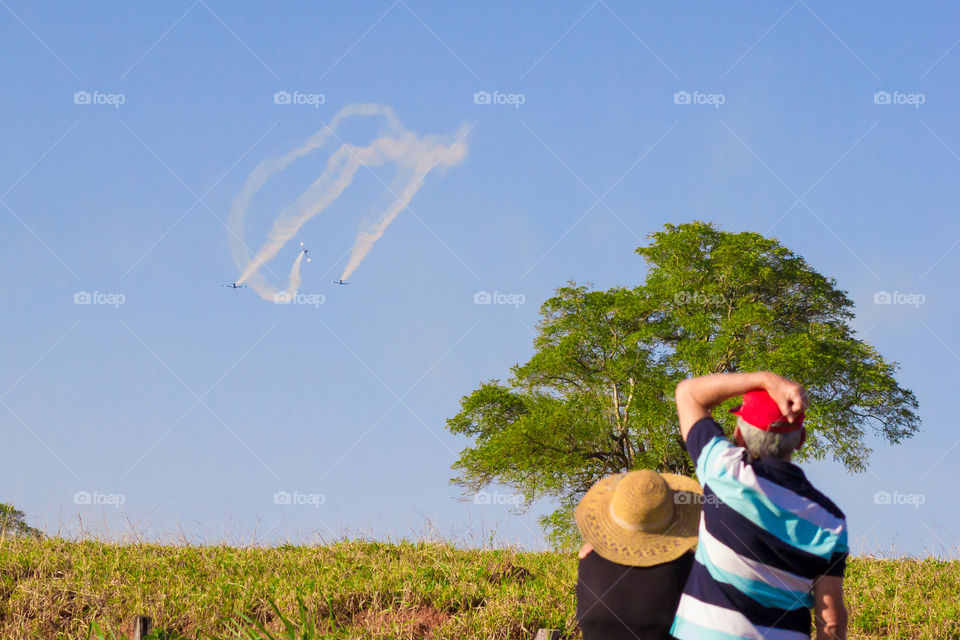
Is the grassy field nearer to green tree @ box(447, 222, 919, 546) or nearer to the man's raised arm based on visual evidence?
the man's raised arm

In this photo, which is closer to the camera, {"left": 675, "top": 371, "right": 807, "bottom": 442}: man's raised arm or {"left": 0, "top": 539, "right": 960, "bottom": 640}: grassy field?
{"left": 675, "top": 371, "right": 807, "bottom": 442}: man's raised arm

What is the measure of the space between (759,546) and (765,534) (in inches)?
2.8

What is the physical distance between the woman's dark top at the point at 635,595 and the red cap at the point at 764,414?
3.91ft

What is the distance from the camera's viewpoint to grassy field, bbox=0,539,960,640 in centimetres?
895

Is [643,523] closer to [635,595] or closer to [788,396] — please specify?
[635,595]

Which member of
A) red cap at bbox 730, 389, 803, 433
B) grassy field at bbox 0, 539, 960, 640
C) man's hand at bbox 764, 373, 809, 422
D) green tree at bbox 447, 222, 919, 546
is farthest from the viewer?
green tree at bbox 447, 222, 919, 546

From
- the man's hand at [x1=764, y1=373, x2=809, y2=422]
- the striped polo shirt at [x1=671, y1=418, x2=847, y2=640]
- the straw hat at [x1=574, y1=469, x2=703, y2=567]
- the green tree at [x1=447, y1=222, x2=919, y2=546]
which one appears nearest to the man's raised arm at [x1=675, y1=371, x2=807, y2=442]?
the man's hand at [x1=764, y1=373, x2=809, y2=422]

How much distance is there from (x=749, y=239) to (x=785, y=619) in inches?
1060

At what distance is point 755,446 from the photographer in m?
4.00

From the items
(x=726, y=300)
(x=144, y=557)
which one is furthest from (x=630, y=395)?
(x=144, y=557)

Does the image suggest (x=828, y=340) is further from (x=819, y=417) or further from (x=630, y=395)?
(x=630, y=395)

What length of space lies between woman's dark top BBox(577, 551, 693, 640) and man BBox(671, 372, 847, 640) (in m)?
0.62

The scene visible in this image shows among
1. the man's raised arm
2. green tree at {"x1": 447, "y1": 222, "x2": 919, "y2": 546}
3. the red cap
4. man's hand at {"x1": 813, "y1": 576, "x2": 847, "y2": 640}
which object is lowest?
→ man's hand at {"x1": 813, "y1": 576, "x2": 847, "y2": 640}

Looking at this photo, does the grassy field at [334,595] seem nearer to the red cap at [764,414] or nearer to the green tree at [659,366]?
the red cap at [764,414]
